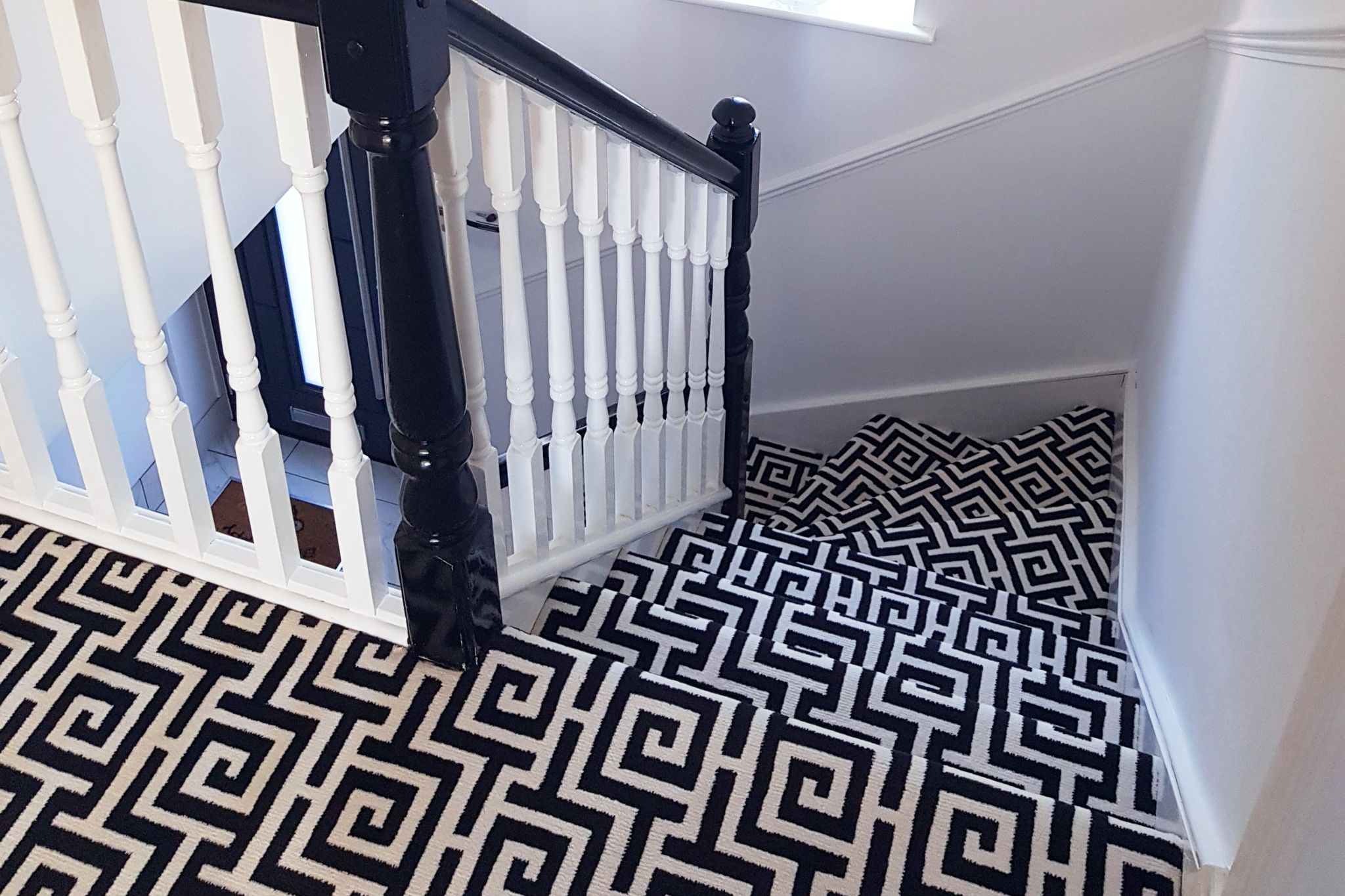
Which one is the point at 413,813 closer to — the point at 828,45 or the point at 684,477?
the point at 684,477

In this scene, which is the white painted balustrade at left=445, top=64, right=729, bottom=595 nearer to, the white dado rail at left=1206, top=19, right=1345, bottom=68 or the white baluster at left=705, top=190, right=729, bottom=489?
the white baluster at left=705, top=190, right=729, bottom=489

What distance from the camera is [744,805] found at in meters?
1.58

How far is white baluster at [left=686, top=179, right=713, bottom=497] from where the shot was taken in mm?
2174

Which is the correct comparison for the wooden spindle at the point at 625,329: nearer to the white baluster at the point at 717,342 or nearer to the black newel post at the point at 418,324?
the white baluster at the point at 717,342

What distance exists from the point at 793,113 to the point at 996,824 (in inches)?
91.4

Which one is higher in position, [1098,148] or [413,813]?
[1098,148]

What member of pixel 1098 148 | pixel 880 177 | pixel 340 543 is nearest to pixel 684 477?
pixel 340 543

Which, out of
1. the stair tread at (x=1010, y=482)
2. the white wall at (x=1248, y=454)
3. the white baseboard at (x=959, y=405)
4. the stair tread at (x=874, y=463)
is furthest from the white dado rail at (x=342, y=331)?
the white baseboard at (x=959, y=405)

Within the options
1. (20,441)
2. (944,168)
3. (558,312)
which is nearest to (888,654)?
(558,312)

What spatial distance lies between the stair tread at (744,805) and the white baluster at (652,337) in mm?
679

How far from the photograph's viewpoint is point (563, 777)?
1.59 meters

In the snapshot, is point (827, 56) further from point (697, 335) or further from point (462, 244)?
point (462, 244)

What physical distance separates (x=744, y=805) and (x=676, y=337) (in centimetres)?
98

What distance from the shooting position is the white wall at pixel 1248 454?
1.47 metres
